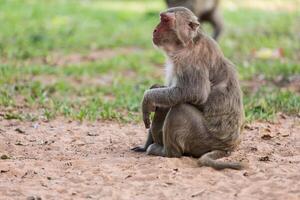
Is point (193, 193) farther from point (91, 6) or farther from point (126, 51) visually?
point (91, 6)

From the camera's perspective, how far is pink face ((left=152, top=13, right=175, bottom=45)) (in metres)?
6.04

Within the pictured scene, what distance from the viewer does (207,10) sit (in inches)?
533

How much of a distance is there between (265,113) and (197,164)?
2635 millimetres

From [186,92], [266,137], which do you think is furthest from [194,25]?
[266,137]

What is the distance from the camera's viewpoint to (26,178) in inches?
217

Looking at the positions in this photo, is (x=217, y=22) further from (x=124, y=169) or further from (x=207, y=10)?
(x=124, y=169)

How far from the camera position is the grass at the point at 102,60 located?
28.7ft

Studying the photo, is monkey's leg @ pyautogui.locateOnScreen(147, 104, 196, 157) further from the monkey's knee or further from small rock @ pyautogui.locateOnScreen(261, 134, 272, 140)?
small rock @ pyautogui.locateOnScreen(261, 134, 272, 140)

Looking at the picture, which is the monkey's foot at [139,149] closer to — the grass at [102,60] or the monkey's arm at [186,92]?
the monkey's arm at [186,92]

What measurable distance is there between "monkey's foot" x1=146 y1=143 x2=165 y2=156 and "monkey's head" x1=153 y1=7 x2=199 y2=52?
35.2 inches

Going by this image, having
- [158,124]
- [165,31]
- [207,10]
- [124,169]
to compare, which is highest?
[165,31]

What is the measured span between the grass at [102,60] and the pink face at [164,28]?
214cm

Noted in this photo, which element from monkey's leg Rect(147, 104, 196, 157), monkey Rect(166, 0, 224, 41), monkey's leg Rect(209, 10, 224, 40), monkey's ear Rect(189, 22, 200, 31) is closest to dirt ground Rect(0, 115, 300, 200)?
monkey's leg Rect(147, 104, 196, 157)

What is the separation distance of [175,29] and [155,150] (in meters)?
1.12
